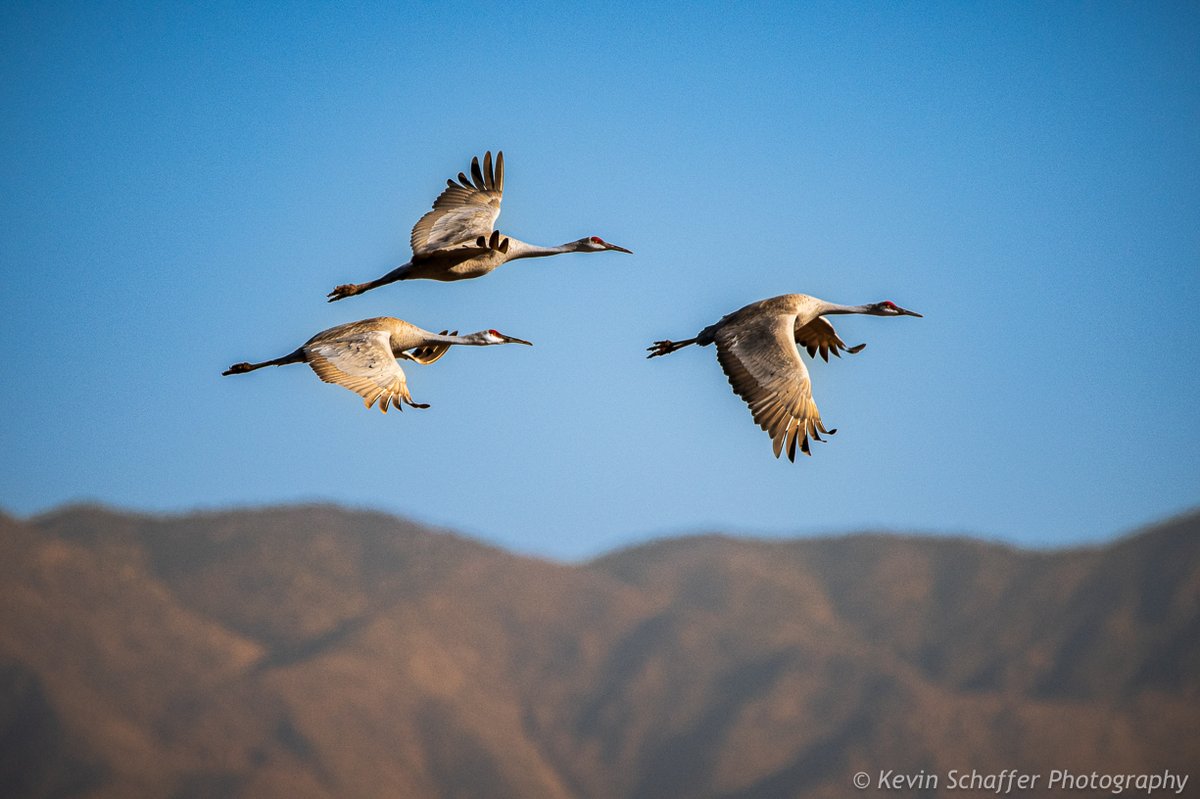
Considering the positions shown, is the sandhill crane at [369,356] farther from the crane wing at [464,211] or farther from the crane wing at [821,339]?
the crane wing at [821,339]

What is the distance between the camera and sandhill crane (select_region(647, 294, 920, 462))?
23.1 meters

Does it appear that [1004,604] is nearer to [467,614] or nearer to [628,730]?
[628,730]

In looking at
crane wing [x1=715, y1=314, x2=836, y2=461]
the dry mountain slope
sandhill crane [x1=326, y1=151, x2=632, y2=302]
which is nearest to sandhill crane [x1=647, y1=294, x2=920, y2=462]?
crane wing [x1=715, y1=314, x2=836, y2=461]

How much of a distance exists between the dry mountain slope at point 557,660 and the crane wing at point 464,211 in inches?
4266

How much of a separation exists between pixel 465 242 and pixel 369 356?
343 cm

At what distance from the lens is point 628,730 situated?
158000mm

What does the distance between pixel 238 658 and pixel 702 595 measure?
5058 cm

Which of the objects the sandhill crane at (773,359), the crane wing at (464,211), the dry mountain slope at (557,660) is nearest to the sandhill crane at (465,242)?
the crane wing at (464,211)

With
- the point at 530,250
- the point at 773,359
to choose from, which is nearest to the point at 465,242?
the point at 530,250

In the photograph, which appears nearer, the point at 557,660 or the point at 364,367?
the point at 364,367

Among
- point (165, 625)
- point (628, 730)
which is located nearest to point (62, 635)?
point (165, 625)

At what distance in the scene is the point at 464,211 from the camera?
28.6 meters

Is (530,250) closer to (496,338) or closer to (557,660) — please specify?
(496,338)

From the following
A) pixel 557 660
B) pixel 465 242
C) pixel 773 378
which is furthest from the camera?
pixel 557 660
